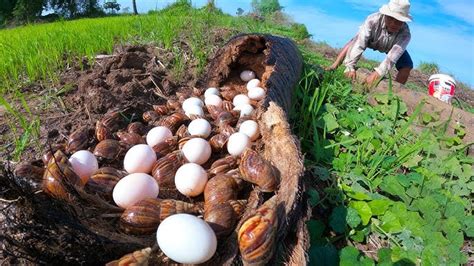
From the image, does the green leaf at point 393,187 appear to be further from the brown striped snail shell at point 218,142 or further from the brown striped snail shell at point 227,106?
the brown striped snail shell at point 227,106

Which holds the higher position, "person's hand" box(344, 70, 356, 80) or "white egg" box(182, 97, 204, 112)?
"white egg" box(182, 97, 204, 112)

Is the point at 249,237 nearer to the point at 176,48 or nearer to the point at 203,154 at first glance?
the point at 203,154

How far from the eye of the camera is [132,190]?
169 cm

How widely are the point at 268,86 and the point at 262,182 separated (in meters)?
1.10

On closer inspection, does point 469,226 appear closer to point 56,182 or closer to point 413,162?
point 413,162

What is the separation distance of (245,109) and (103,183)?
4.08ft

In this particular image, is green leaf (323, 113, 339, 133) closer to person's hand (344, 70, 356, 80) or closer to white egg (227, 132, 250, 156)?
white egg (227, 132, 250, 156)

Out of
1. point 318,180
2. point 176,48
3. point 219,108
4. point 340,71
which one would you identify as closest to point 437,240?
point 318,180

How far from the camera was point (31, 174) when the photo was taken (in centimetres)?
161

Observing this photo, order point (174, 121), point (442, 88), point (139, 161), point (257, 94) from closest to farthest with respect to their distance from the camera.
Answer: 1. point (139, 161)
2. point (174, 121)
3. point (257, 94)
4. point (442, 88)

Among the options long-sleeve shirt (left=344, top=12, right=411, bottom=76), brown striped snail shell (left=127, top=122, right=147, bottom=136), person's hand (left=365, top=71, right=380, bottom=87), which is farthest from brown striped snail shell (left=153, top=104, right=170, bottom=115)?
long-sleeve shirt (left=344, top=12, right=411, bottom=76)

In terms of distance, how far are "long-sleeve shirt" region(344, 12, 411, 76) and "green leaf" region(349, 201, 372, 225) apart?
327 centimetres

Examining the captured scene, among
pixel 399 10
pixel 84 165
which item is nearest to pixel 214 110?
pixel 84 165

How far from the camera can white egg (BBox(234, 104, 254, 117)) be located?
2669mm
